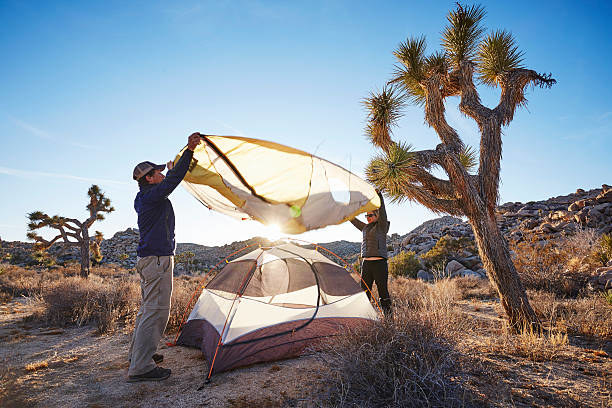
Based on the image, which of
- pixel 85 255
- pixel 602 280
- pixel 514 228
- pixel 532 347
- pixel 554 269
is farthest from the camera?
pixel 514 228

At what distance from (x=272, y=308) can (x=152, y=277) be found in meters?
1.79

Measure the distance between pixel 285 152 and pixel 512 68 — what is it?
5.22 m

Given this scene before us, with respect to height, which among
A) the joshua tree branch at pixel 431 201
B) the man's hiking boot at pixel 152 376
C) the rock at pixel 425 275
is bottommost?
the man's hiking boot at pixel 152 376

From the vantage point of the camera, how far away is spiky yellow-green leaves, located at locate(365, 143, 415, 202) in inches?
198

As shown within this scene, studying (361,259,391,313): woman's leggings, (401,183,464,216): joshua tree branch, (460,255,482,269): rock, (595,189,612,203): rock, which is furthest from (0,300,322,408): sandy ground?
(595,189,612,203): rock

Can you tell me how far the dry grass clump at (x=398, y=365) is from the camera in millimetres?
2602

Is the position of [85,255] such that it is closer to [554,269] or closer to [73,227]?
[73,227]

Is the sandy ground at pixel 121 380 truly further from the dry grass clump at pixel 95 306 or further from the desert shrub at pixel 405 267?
the desert shrub at pixel 405 267

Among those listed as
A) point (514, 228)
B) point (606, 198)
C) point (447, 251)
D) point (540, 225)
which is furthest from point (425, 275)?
point (606, 198)

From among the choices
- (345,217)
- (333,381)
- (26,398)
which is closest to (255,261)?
(345,217)

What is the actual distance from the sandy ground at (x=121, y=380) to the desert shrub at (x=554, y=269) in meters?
6.49

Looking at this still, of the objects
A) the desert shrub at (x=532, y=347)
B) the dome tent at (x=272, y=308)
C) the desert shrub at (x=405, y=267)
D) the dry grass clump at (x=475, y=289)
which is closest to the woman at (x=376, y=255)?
the dome tent at (x=272, y=308)

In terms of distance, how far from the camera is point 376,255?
210 inches

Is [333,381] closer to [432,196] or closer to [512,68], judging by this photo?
[432,196]
